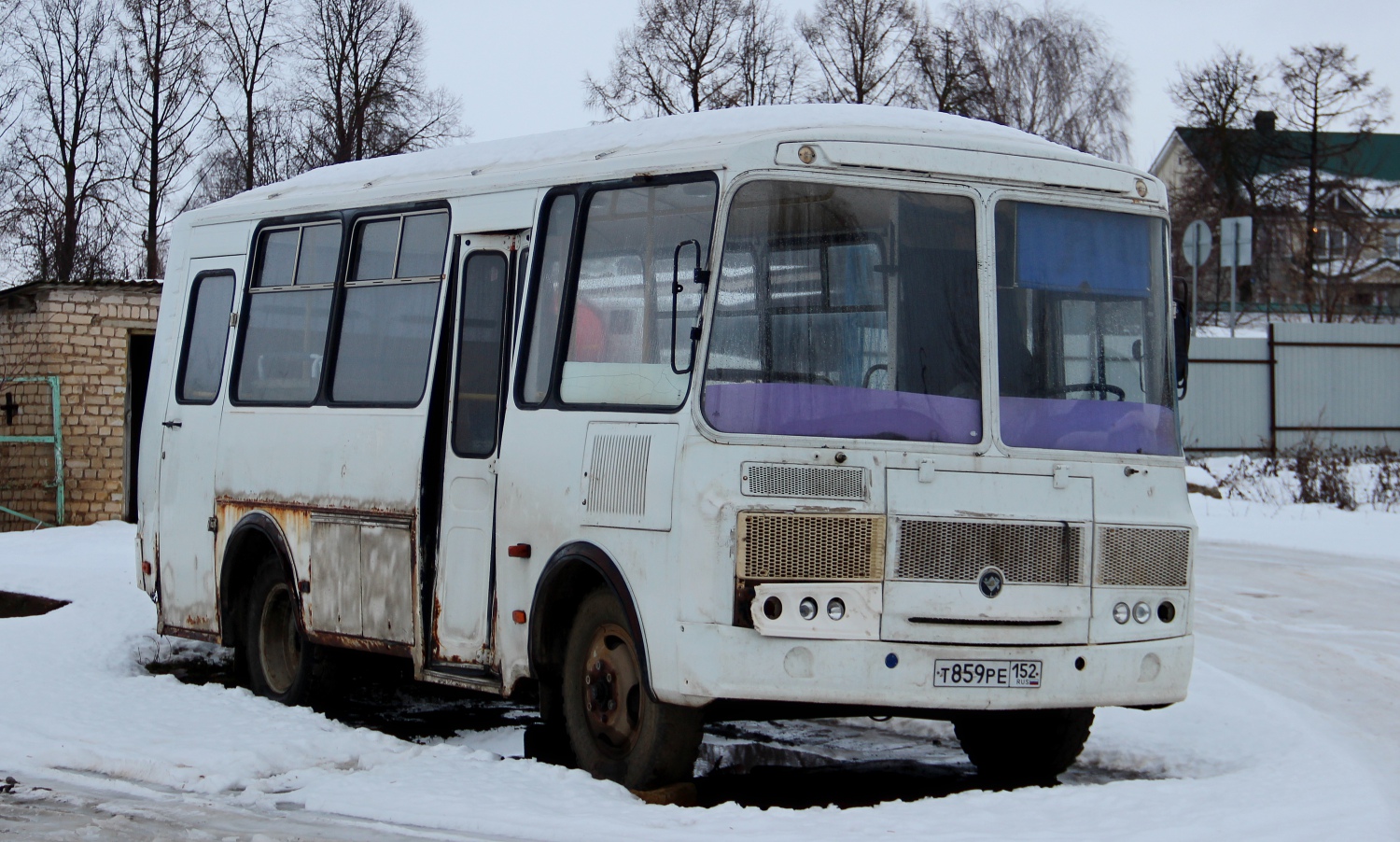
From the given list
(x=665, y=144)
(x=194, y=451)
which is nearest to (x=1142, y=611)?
(x=665, y=144)

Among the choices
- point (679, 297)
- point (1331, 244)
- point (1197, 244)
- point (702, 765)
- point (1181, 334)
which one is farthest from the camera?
point (1331, 244)

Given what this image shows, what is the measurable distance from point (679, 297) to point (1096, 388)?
1892mm

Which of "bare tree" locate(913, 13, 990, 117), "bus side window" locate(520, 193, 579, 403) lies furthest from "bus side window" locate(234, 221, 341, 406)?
"bare tree" locate(913, 13, 990, 117)

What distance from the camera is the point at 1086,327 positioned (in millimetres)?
7855

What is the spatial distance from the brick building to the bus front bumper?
56.0ft

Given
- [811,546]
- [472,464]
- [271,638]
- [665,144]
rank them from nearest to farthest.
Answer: [811,546]
[665,144]
[472,464]
[271,638]

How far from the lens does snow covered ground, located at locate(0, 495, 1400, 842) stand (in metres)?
6.59

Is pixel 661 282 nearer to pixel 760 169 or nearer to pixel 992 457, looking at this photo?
pixel 760 169

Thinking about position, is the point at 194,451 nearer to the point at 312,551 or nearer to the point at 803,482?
the point at 312,551

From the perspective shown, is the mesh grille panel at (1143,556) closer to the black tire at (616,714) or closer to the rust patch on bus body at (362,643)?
the black tire at (616,714)

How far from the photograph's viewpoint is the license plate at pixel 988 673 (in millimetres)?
7207

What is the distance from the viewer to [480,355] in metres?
9.02

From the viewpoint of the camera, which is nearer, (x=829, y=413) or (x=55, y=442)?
(x=829, y=413)

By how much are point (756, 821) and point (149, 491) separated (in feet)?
21.0
